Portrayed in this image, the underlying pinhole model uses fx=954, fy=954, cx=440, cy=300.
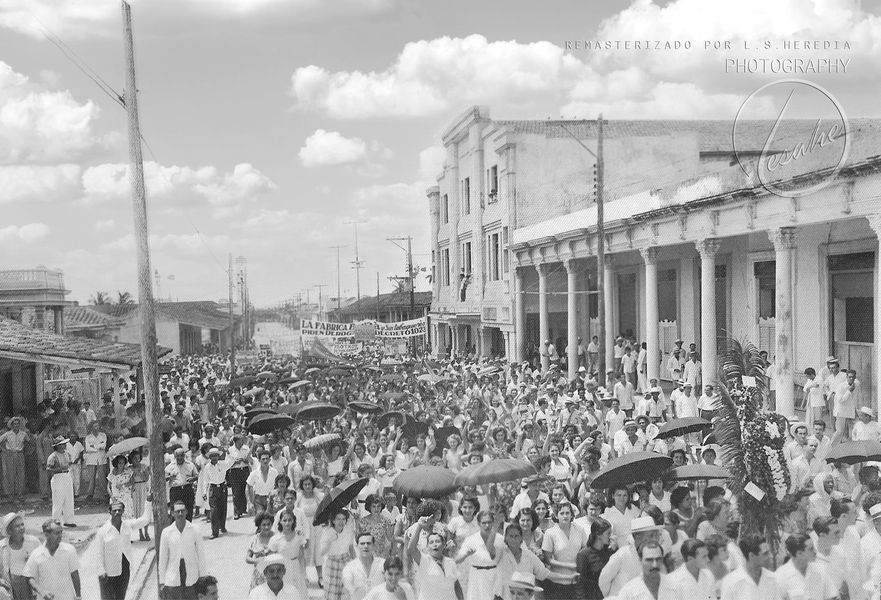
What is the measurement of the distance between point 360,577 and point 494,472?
2.26 m

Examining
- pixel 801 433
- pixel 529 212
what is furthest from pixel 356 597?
pixel 529 212

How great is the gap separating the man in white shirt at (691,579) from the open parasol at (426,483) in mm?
3177

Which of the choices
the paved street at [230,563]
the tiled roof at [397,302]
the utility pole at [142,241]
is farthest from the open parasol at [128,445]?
the tiled roof at [397,302]

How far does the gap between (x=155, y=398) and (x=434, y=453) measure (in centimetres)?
386

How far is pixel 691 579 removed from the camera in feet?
23.3

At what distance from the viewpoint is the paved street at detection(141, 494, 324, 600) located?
10.8 m

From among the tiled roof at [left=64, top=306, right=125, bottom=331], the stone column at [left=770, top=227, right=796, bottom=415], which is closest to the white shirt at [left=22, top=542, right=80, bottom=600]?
the stone column at [left=770, top=227, right=796, bottom=415]

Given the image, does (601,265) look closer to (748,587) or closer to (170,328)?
(748,587)

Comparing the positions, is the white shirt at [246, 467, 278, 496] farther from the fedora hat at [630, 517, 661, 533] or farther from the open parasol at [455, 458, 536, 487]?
the fedora hat at [630, 517, 661, 533]

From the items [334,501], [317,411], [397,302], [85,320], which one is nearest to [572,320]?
[317,411]

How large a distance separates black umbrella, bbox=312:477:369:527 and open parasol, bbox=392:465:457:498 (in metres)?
0.55

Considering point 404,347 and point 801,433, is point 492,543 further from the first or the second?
point 404,347

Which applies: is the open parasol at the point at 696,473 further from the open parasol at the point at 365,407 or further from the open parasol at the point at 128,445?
the open parasol at the point at 365,407

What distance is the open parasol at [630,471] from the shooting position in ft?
29.9
